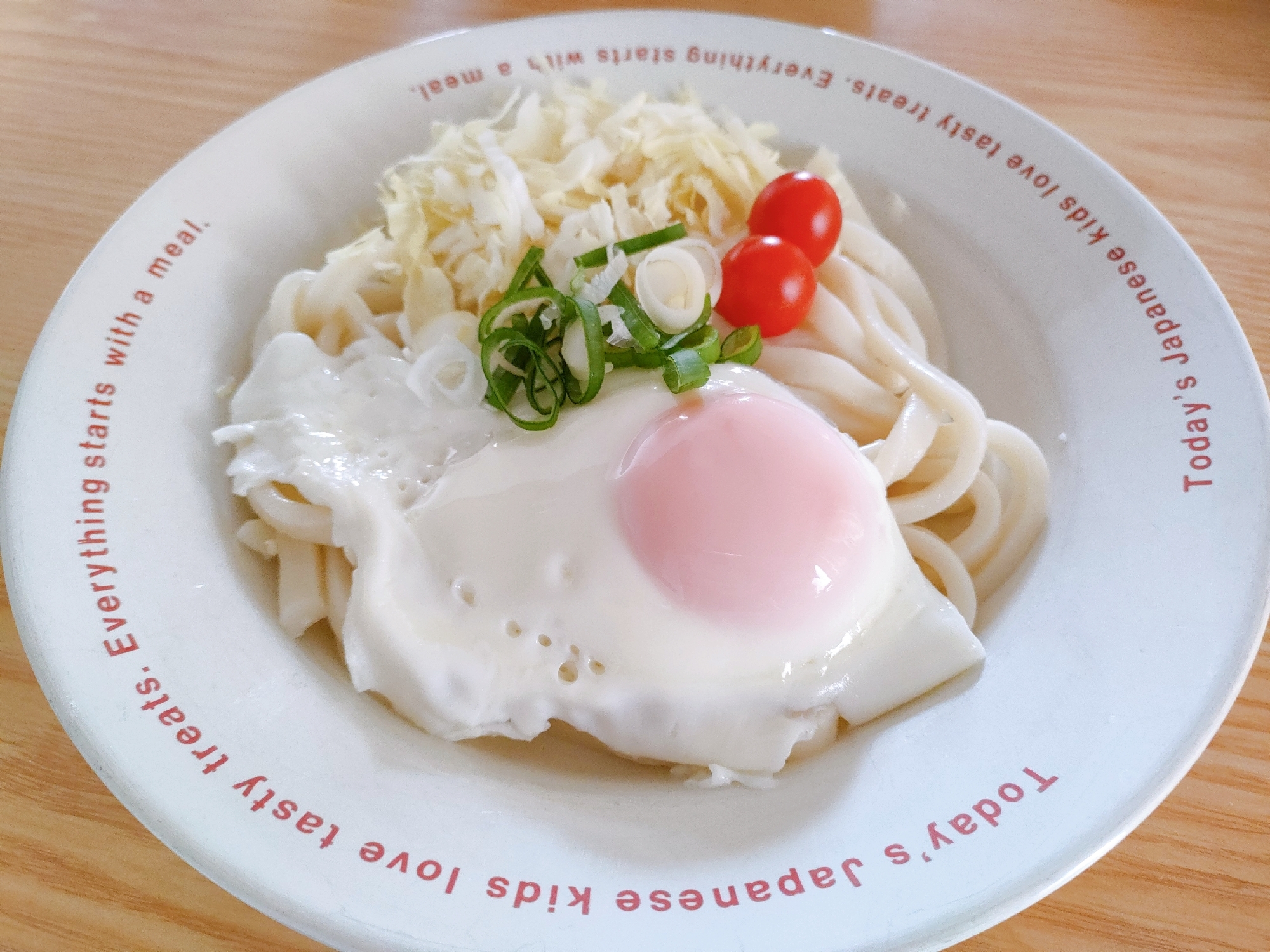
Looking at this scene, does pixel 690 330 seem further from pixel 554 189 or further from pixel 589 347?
pixel 554 189

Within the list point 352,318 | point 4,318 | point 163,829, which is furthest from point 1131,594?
point 4,318

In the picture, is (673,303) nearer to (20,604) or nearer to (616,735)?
(616,735)

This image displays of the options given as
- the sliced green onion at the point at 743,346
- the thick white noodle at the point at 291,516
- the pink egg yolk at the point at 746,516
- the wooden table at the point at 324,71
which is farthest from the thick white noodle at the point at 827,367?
the wooden table at the point at 324,71

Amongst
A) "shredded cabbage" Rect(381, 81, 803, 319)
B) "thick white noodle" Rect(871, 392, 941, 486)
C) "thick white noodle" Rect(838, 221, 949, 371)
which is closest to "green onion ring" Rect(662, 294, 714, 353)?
"shredded cabbage" Rect(381, 81, 803, 319)

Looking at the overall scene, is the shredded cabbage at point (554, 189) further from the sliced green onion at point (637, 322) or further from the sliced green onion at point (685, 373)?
the sliced green onion at point (685, 373)

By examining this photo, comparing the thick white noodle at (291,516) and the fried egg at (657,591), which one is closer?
the fried egg at (657,591)

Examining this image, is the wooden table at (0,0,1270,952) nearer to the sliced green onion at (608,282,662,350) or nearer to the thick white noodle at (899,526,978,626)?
the thick white noodle at (899,526,978,626)

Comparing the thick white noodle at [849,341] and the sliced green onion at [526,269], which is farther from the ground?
the sliced green onion at [526,269]

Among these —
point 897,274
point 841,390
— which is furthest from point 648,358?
point 897,274
